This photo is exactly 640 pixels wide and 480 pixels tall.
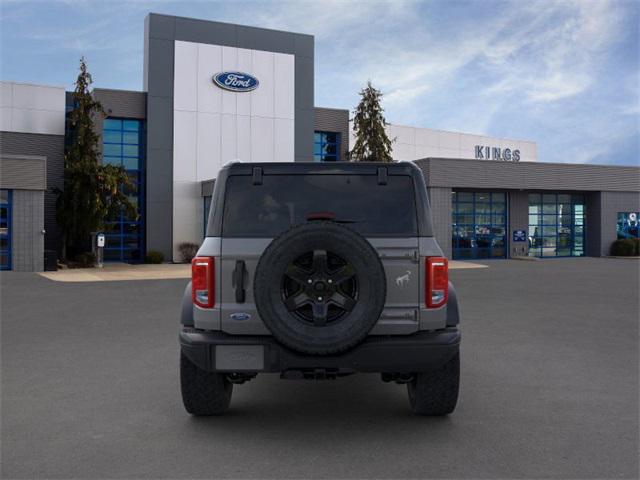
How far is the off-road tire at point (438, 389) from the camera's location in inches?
A: 186

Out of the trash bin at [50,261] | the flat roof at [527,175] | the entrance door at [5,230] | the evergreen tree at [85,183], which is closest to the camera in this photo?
→ the entrance door at [5,230]

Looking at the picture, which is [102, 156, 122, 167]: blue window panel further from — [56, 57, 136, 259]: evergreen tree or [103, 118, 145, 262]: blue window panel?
[56, 57, 136, 259]: evergreen tree

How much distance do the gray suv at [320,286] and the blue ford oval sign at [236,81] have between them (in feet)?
92.6

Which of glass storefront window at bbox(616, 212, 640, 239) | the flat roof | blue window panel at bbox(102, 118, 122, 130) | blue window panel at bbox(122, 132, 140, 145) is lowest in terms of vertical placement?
glass storefront window at bbox(616, 212, 640, 239)

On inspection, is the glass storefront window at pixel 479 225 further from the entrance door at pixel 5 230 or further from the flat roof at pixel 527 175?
the entrance door at pixel 5 230

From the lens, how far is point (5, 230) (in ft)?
79.0

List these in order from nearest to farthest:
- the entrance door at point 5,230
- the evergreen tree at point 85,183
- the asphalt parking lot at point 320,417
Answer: the asphalt parking lot at point 320,417, the entrance door at point 5,230, the evergreen tree at point 85,183

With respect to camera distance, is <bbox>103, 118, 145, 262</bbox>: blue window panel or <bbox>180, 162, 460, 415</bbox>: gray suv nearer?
<bbox>180, 162, 460, 415</bbox>: gray suv

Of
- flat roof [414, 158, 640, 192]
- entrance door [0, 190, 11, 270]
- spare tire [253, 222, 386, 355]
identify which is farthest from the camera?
flat roof [414, 158, 640, 192]

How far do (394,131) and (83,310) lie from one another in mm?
32387

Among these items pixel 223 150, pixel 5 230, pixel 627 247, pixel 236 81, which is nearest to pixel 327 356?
pixel 5 230

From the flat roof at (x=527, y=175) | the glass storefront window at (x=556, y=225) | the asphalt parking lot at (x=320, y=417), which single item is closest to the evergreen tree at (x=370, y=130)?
the flat roof at (x=527, y=175)

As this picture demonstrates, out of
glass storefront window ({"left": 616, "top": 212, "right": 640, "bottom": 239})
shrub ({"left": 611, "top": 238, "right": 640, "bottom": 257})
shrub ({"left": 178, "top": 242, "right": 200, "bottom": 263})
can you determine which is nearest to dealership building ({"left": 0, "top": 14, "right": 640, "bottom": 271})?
glass storefront window ({"left": 616, "top": 212, "right": 640, "bottom": 239})

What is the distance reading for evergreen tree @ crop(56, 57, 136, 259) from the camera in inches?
1032
